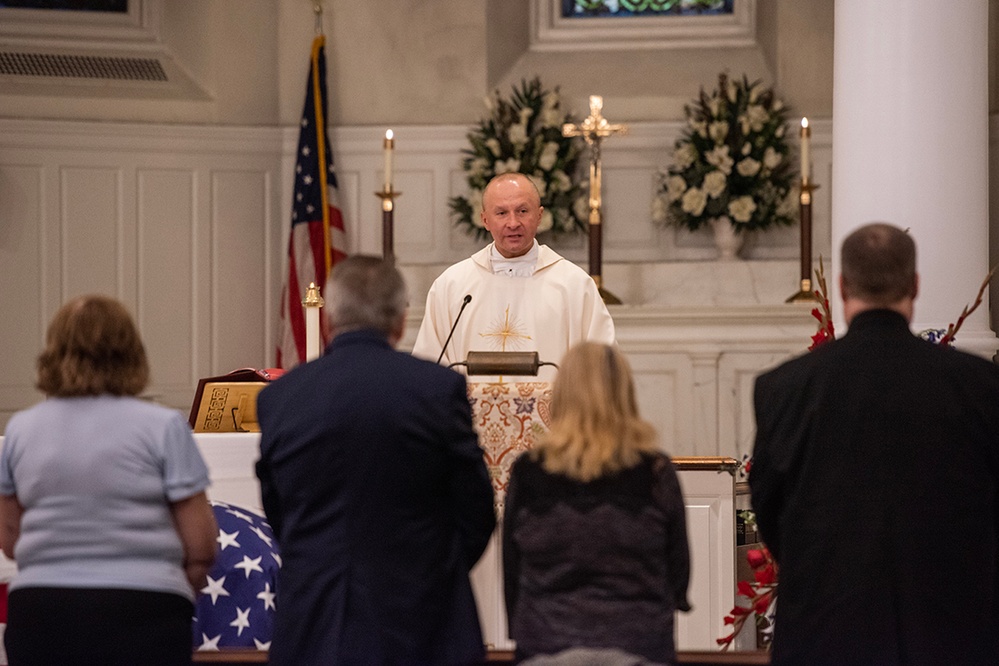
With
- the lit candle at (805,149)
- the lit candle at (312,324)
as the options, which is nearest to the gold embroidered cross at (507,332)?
the lit candle at (312,324)

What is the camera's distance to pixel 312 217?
9641 millimetres

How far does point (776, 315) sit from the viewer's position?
835 centimetres

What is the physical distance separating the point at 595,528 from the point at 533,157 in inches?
257

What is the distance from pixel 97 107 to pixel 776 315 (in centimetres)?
481

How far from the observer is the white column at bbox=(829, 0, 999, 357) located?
18.9 feet

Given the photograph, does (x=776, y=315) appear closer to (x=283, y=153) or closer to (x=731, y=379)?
(x=731, y=379)

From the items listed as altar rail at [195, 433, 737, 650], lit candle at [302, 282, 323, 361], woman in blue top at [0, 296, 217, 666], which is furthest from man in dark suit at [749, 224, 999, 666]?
lit candle at [302, 282, 323, 361]

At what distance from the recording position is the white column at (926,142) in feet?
18.9

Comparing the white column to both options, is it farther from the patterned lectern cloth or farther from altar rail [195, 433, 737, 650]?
the patterned lectern cloth

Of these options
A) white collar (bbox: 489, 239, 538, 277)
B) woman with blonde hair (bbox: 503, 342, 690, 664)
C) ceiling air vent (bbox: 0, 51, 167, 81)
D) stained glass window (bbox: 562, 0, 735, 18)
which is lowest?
woman with blonde hair (bbox: 503, 342, 690, 664)

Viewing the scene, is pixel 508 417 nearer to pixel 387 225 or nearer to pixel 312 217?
pixel 387 225

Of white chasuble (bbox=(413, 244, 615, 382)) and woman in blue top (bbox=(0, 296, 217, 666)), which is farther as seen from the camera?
white chasuble (bbox=(413, 244, 615, 382))

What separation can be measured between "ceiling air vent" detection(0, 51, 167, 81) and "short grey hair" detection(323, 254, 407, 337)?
6.95 m

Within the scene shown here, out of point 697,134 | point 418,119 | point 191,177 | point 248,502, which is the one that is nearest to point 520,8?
point 418,119
